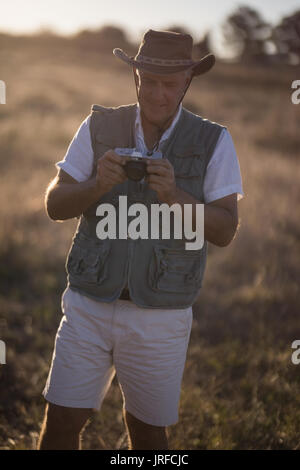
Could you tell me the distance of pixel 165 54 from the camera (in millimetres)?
2340

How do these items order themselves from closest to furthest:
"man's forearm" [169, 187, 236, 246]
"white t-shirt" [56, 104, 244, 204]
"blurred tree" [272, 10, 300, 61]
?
"man's forearm" [169, 187, 236, 246], "white t-shirt" [56, 104, 244, 204], "blurred tree" [272, 10, 300, 61]

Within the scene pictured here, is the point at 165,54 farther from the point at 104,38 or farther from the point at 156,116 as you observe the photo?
the point at 104,38

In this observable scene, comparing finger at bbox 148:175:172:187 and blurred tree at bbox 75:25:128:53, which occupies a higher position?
blurred tree at bbox 75:25:128:53

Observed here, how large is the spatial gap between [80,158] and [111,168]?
385mm

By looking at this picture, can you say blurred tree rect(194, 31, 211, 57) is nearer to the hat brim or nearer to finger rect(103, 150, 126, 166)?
the hat brim

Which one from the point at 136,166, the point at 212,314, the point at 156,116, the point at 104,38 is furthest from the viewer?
the point at 104,38

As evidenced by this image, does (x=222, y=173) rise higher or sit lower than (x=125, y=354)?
higher

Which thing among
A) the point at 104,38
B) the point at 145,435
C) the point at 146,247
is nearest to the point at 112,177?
the point at 146,247

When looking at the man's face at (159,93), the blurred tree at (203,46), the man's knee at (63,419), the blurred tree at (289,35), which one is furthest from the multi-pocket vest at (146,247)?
the blurred tree at (289,35)

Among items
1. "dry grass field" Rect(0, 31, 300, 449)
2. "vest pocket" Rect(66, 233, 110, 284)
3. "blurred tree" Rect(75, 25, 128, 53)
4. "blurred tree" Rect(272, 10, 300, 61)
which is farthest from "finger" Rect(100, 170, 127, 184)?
"blurred tree" Rect(75, 25, 128, 53)

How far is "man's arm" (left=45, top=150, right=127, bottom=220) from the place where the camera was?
212cm

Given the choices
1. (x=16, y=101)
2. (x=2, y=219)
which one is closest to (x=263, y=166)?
(x=2, y=219)

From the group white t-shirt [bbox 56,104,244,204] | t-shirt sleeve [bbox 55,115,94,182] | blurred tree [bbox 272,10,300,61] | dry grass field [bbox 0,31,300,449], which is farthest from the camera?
blurred tree [bbox 272,10,300,61]

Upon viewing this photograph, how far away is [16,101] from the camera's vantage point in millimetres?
18328
